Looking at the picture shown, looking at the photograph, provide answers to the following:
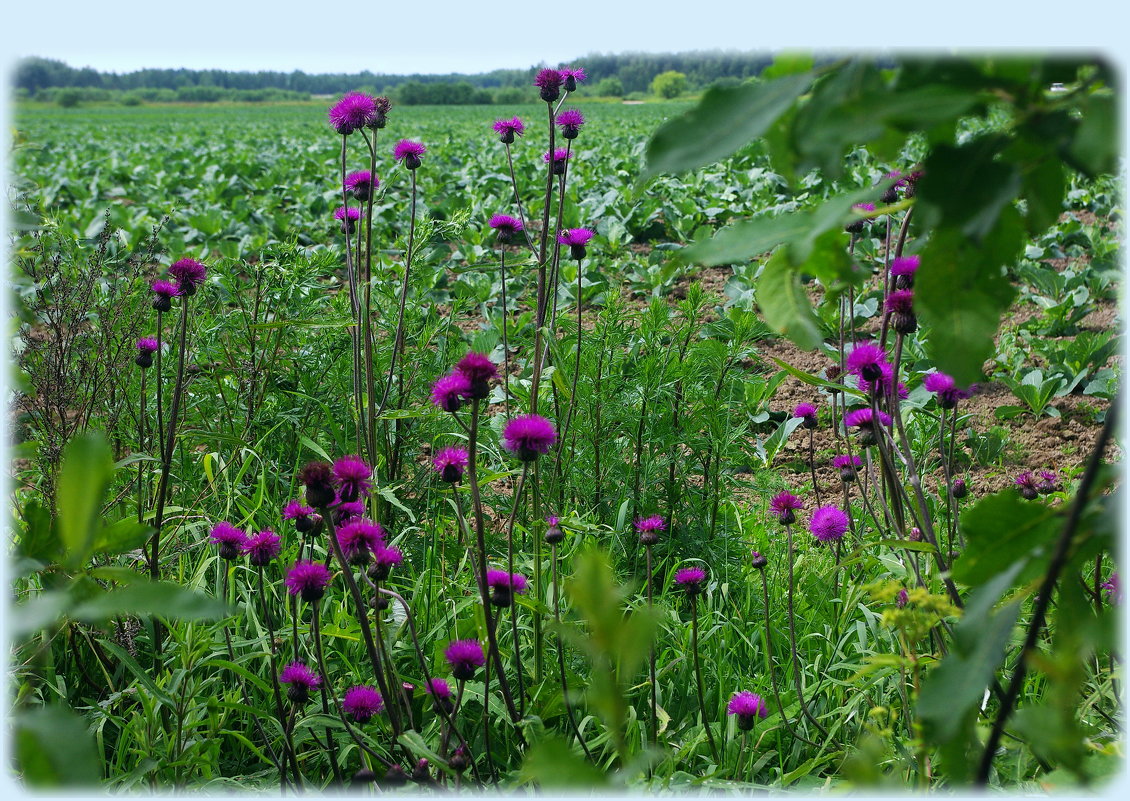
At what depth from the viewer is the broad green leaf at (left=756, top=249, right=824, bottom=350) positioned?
2.39ft

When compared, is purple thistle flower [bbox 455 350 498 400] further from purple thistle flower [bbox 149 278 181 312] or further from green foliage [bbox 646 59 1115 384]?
purple thistle flower [bbox 149 278 181 312]

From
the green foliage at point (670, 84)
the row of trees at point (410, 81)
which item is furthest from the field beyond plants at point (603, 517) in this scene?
the green foliage at point (670, 84)

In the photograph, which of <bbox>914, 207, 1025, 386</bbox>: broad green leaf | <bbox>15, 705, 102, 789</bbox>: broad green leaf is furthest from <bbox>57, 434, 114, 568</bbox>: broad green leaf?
<bbox>914, 207, 1025, 386</bbox>: broad green leaf

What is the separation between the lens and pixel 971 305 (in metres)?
0.70

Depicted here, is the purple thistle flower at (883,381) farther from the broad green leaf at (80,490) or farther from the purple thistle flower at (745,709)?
the broad green leaf at (80,490)

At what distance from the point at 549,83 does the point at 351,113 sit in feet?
1.79

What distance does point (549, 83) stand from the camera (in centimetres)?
224

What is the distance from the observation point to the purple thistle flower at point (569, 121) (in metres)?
2.30

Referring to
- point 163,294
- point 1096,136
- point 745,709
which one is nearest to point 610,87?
point 163,294

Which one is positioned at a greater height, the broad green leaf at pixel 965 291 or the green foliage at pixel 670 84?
the green foliage at pixel 670 84

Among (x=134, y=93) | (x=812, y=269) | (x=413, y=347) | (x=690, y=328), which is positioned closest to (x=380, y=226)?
(x=413, y=347)

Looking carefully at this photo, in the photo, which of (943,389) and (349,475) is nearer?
(349,475)

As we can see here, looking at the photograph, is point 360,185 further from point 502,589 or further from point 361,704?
point 361,704

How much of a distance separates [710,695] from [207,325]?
201 cm
